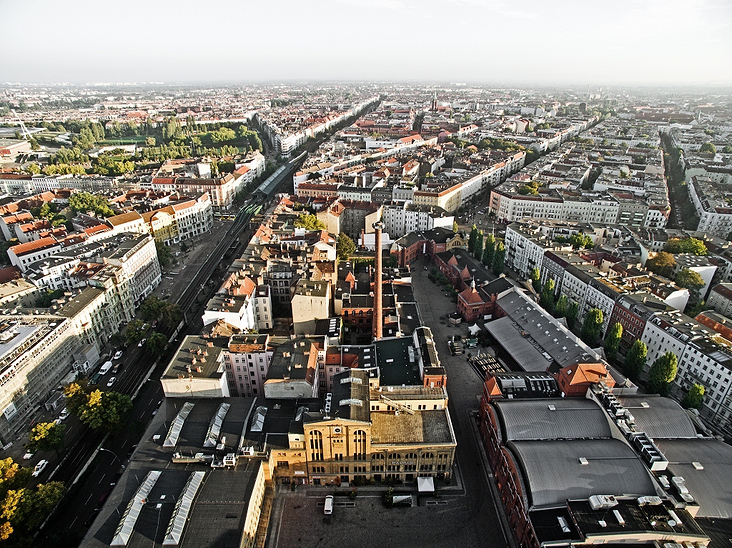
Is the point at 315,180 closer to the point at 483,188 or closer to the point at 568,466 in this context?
the point at 483,188

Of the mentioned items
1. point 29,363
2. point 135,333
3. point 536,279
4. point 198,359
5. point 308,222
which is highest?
point 308,222

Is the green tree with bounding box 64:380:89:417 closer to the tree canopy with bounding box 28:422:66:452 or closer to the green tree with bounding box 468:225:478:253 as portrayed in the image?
the tree canopy with bounding box 28:422:66:452

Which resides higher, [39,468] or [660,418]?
[660,418]

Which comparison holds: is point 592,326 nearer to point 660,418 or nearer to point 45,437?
point 660,418

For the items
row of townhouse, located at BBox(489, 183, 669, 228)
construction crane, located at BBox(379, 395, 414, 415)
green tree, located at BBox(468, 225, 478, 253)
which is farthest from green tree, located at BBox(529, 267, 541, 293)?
construction crane, located at BBox(379, 395, 414, 415)

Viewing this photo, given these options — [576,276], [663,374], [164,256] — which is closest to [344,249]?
[164,256]

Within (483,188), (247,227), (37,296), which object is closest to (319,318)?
(37,296)

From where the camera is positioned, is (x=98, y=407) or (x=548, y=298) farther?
(x=548, y=298)
